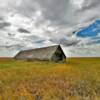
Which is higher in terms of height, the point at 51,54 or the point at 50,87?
the point at 51,54

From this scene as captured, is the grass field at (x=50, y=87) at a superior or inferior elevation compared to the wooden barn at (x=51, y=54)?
inferior

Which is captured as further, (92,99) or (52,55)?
Result: (52,55)

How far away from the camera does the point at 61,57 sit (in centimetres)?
5241

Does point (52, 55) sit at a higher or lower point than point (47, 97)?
higher

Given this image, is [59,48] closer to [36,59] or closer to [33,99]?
[36,59]

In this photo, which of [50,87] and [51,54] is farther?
[51,54]

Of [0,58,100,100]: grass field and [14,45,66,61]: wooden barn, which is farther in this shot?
[14,45,66,61]: wooden barn

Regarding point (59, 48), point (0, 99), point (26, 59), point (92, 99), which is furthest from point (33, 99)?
point (26, 59)

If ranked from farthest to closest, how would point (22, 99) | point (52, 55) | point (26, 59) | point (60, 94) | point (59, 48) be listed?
point (26, 59), point (59, 48), point (52, 55), point (60, 94), point (22, 99)

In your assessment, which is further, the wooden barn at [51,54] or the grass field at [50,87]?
the wooden barn at [51,54]

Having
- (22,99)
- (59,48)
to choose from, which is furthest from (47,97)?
(59,48)

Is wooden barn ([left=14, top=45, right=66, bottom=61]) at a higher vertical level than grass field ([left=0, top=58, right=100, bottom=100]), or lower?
higher

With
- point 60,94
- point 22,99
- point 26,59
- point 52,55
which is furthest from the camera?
point 26,59

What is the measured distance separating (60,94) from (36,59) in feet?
153
